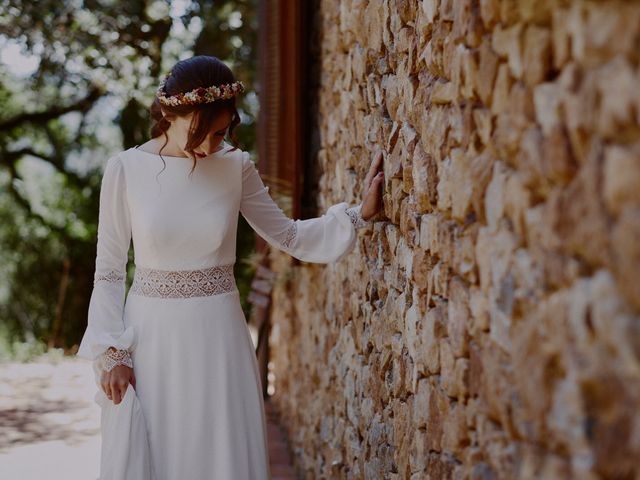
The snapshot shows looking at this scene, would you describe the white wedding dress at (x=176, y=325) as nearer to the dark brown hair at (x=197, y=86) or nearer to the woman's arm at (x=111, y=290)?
the woman's arm at (x=111, y=290)

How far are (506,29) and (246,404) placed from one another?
1.70 metres

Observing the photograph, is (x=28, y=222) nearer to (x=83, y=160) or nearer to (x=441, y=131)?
(x=83, y=160)

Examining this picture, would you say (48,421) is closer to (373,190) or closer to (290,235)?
(290,235)

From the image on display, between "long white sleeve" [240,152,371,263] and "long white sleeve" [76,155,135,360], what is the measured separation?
410 millimetres

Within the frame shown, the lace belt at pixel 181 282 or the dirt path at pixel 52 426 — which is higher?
the lace belt at pixel 181 282

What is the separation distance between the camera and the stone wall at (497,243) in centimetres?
126

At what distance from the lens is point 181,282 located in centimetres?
304

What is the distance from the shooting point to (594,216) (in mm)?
1309

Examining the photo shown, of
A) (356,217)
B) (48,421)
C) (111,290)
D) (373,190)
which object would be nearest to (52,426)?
(48,421)

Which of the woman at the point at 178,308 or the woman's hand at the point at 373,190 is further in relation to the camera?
the woman's hand at the point at 373,190

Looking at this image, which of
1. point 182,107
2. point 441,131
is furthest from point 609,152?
point 182,107

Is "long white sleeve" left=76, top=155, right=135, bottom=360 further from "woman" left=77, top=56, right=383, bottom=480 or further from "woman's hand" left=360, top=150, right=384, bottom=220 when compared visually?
"woman's hand" left=360, top=150, right=384, bottom=220

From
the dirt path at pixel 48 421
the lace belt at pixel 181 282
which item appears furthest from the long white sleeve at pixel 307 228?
the dirt path at pixel 48 421

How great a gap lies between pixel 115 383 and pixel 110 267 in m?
A: 0.36
